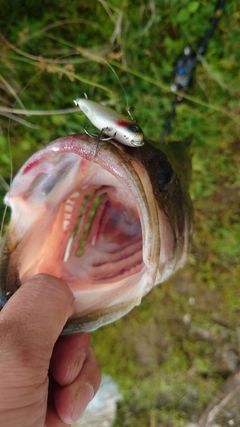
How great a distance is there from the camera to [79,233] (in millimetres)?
2094

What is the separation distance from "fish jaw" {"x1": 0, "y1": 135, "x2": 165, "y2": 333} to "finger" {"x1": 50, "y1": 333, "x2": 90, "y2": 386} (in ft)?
0.58

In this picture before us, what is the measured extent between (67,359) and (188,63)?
8.02ft

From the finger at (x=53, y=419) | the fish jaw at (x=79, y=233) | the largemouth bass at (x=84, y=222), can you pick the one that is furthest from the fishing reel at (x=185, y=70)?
the finger at (x=53, y=419)

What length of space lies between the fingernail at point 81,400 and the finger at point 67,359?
0.06 m

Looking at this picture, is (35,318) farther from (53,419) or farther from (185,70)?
(185,70)

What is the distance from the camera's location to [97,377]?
1.91 meters

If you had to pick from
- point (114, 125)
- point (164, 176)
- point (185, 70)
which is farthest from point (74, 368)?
point (185, 70)

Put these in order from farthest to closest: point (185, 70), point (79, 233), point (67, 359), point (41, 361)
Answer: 1. point (185, 70)
2. point (79, 233)
3. point (67, 359)
4. point (41, 361)

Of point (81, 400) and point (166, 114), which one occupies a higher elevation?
point (166, 114)

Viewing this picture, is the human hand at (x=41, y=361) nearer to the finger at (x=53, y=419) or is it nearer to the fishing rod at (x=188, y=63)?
the finger at (x=53, y=419)

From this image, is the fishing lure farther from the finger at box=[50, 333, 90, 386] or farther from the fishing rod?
the fishing rod

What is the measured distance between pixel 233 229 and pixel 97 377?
77.7 inches

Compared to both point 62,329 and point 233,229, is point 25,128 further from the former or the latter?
point 62,329

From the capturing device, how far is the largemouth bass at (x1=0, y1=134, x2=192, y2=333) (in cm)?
147
